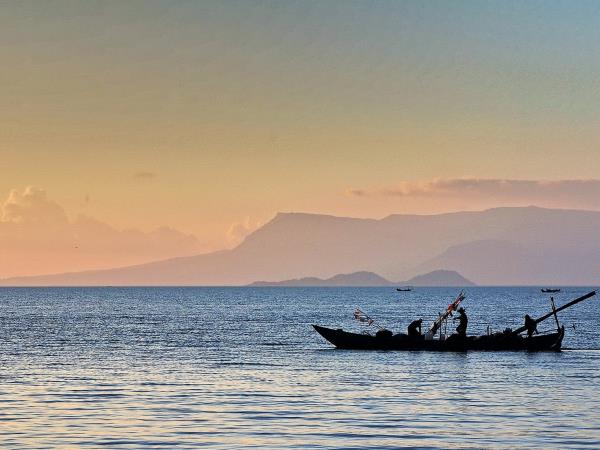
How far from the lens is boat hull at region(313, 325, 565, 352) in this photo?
7306 centimetres

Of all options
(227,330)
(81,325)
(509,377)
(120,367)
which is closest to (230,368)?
(120,367)

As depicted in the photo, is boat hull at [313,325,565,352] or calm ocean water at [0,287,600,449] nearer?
calm ocean water at [0,287,600,449]

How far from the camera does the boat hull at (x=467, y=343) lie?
73062mm

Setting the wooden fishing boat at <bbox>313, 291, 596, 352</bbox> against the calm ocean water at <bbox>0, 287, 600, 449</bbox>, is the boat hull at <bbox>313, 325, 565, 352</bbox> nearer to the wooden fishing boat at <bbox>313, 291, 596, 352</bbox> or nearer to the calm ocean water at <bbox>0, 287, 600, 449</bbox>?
the wooden fishing boat at <bbox>313, 291, 596, 352</bbox>

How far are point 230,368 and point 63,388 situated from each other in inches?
524

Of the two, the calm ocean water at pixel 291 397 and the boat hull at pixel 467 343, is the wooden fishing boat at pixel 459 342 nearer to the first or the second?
the boat hull at pixel 467 343

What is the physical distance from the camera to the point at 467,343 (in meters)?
73.0

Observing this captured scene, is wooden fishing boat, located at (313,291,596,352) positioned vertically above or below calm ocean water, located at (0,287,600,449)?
above

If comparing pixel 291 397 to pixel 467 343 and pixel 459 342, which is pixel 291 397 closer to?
pixel 459 342

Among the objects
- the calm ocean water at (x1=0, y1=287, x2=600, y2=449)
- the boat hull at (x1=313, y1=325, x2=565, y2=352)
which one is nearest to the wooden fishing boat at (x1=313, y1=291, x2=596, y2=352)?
the boat hull at (x1=313, y1=325, x2=565, y2=352)

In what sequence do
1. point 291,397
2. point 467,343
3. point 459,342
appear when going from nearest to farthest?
point 291,397, point 459,342, point 467,343

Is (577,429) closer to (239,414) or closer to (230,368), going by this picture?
(239,414)

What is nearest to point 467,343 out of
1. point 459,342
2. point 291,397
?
point 459,342

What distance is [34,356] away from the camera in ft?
229
